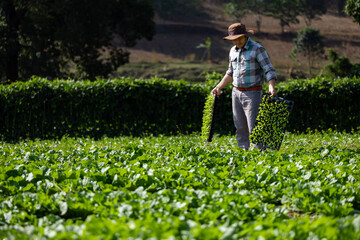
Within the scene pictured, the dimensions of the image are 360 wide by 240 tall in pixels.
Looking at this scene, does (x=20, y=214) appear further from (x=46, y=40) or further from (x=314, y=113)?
(x=46, y=40)

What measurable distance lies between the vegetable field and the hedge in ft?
23.3

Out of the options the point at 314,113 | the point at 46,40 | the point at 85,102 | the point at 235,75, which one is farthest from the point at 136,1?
the point at 235,75

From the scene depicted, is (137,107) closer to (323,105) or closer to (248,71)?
(323,105)

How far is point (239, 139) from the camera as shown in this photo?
7.37m

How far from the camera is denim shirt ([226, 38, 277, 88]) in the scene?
22.2ft

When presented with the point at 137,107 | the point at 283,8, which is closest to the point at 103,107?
the point at 137,107

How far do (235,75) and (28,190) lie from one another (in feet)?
12.1

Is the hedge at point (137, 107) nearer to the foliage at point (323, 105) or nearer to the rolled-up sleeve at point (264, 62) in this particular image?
the foliage at point (323, 105)

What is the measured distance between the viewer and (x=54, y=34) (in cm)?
2205

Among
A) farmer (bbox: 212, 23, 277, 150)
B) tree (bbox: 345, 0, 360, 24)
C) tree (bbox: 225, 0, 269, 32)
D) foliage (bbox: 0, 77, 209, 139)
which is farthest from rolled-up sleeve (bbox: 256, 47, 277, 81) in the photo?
tree (bbox: 225, 0, 269, 32)

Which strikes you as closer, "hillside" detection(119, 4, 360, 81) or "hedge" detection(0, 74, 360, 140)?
"hedge" detection(0, 74, 360, 140)

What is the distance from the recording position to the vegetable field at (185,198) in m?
3.02

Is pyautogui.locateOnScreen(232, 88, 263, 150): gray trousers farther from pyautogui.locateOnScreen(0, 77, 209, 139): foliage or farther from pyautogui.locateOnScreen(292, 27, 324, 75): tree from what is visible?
pyautogui.locateOnScreen(292, 27, 324, 75): tree

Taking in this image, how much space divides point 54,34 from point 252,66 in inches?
684
